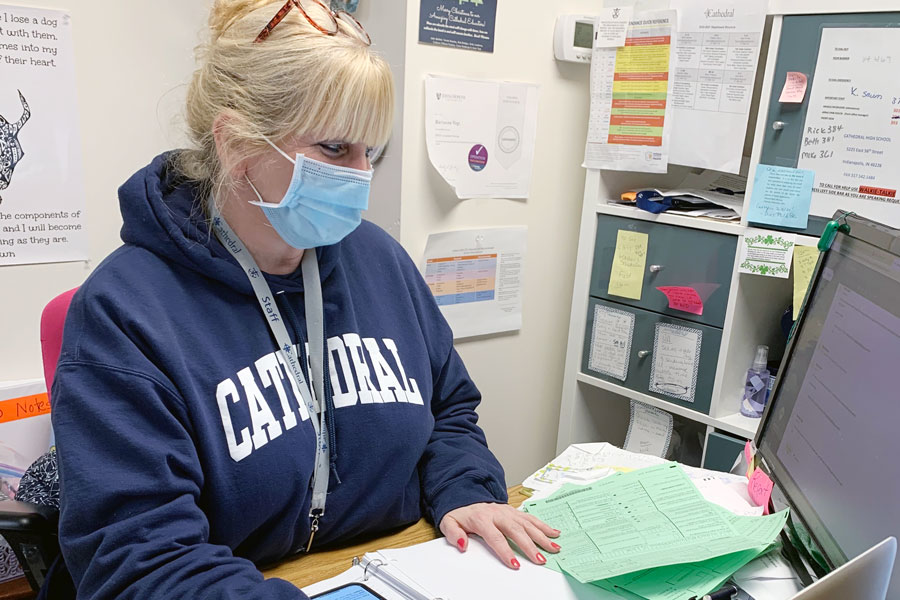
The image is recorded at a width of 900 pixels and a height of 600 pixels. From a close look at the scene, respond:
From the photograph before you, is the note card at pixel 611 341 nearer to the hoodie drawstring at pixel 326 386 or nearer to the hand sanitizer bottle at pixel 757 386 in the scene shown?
the hand sanitizer bottle at pixel 757 386

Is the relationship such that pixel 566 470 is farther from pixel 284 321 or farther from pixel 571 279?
pixel 571 279

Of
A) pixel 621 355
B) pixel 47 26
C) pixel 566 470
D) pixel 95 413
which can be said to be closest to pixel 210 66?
pixel 95 413

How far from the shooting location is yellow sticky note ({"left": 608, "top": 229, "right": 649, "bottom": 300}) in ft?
6.52

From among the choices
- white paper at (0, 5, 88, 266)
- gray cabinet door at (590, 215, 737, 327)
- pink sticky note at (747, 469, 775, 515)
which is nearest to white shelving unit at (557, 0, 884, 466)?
gray cabinet door at (590, 215, 737, 327)

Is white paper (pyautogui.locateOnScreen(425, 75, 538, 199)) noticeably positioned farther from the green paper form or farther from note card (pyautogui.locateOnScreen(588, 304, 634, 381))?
the green paper form

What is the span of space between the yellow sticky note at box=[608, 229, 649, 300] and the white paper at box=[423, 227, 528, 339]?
0.29 m

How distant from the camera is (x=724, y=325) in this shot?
183cm

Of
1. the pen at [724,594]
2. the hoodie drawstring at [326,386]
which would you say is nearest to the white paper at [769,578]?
the pen at [724,594]

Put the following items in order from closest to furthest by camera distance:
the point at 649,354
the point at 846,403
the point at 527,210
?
the point at 846,403 → the point at 649,354 → the point at 527,210

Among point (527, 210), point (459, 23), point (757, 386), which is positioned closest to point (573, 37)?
point (459, 23)

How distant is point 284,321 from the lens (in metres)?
1.10

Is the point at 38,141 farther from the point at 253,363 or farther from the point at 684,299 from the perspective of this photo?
the point at 684,299

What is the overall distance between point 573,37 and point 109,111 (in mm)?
1265

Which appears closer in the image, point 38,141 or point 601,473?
point 601,473
